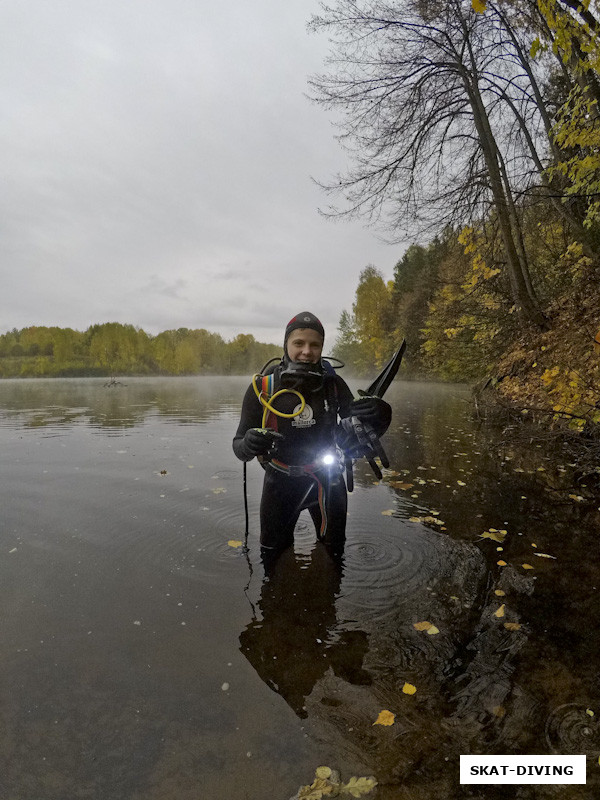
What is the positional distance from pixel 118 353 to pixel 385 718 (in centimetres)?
9918

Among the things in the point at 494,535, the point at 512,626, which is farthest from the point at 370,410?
the point at 494,535

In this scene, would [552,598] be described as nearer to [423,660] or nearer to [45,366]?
[423,660]

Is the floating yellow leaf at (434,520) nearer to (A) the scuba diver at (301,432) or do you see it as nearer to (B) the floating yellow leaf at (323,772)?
(A) the scuba diver at (301,432)

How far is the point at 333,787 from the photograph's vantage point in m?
1.92

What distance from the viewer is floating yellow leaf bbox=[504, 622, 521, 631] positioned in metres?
3.04

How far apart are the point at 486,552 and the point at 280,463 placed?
256 cm

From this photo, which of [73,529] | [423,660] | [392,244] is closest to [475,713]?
[423,660]

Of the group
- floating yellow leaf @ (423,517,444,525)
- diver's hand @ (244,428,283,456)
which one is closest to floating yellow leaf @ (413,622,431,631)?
diver's hand @ (244,428,283,456)

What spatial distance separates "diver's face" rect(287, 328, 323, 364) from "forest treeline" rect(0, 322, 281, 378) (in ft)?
315

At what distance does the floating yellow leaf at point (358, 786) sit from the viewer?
6.18 feet

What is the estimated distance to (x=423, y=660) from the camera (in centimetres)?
276

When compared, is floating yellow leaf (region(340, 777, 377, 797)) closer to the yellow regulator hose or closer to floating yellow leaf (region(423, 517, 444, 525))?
the yellow regulator hose

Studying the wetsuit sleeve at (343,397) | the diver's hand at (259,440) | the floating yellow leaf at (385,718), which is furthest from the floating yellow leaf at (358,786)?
the wetsuit sleeve at (343,397)

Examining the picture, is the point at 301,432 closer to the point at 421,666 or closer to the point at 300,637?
the point at 300,637
